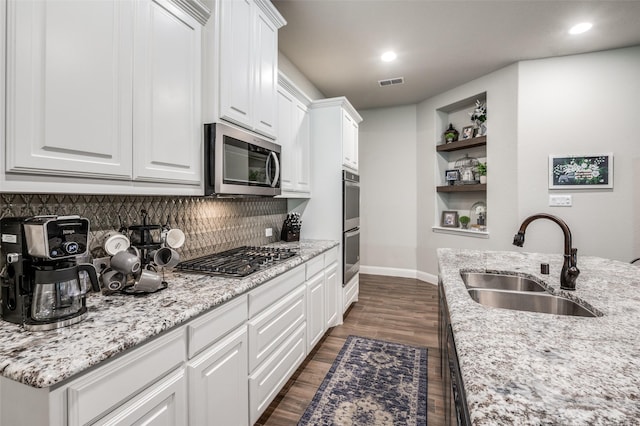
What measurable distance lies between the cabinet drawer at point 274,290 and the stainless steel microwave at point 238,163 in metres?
0.57

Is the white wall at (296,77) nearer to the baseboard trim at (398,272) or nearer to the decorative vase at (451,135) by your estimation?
the decorative vase at (451,135)

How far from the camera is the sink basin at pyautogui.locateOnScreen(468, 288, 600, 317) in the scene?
1335 mm

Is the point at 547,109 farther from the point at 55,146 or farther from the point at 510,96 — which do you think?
the point at 55,146

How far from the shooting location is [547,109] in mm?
3539

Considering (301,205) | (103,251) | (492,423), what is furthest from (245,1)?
(492,423)

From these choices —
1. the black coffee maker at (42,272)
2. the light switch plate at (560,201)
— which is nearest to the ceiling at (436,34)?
the light switch plate at (560,201)

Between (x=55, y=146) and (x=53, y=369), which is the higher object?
(x=55, y=146)

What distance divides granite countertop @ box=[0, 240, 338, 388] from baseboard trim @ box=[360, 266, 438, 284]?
3906 millimetres

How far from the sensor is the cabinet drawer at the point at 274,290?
1.66m

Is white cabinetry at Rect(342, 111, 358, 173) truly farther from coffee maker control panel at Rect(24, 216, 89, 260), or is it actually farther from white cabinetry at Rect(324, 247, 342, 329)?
coffee maker control panel at Rect(24, 216, 89, 260)

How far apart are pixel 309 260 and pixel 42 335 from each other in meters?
1.69

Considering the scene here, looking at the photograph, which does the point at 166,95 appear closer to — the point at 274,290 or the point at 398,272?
the point at 274,290

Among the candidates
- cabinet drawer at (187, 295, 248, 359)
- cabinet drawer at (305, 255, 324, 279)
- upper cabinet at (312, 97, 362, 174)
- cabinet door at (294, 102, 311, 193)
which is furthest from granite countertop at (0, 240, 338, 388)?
upper cabinet at (312, 97, 362, 174)

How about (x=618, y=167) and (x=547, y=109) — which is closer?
(x=618, y=167)
